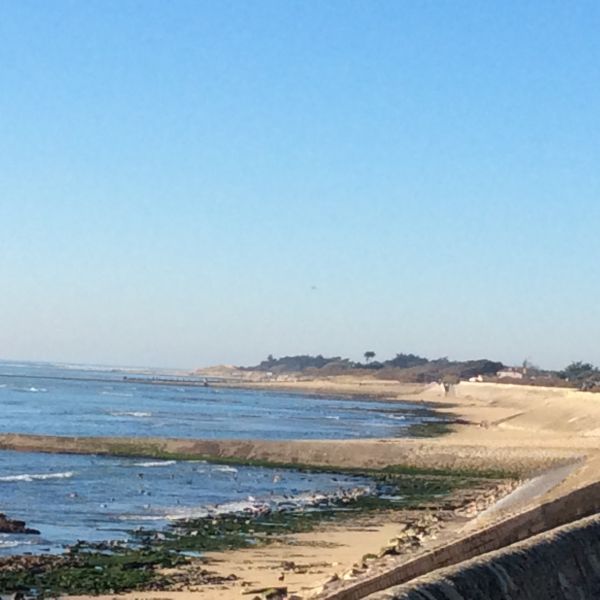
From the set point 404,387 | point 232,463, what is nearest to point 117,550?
point 232,463

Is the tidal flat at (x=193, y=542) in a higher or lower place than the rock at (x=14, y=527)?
higher

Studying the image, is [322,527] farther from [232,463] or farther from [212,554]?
[232,463]

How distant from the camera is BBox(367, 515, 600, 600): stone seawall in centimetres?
751

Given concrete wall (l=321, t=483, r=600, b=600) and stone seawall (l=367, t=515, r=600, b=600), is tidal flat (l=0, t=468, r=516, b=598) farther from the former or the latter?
stone seawall (l=367, t=515, r=600, b=600)

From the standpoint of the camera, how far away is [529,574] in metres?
8.81

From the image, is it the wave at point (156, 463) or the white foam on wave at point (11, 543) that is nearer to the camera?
the white foam on wave at point (11, 543)

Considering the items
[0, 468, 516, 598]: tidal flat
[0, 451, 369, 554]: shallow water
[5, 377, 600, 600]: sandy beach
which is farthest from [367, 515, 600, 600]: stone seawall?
[0, 451, 369, 554]: shallow water

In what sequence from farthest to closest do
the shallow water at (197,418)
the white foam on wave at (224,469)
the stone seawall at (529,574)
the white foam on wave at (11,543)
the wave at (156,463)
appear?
the shallow water at (197,418)
the wave at (156,463)
the white foam on wave at (224,469)
the white foam on wave at (11,543)
the stone seawall at (529,574)

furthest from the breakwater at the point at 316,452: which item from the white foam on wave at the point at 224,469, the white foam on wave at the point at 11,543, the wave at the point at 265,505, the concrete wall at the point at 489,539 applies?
the concrete wall at the point at 489,539

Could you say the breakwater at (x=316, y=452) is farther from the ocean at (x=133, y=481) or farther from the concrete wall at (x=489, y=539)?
the concrete wall at (x=489, y=539)

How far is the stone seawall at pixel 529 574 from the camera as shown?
7.51 meters

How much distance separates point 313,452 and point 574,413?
90.7ft

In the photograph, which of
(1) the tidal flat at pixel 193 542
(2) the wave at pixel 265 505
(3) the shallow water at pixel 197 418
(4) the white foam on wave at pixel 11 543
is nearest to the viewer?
(1) the tidal flat at pixel 193 542

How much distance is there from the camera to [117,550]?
21.9 meters
